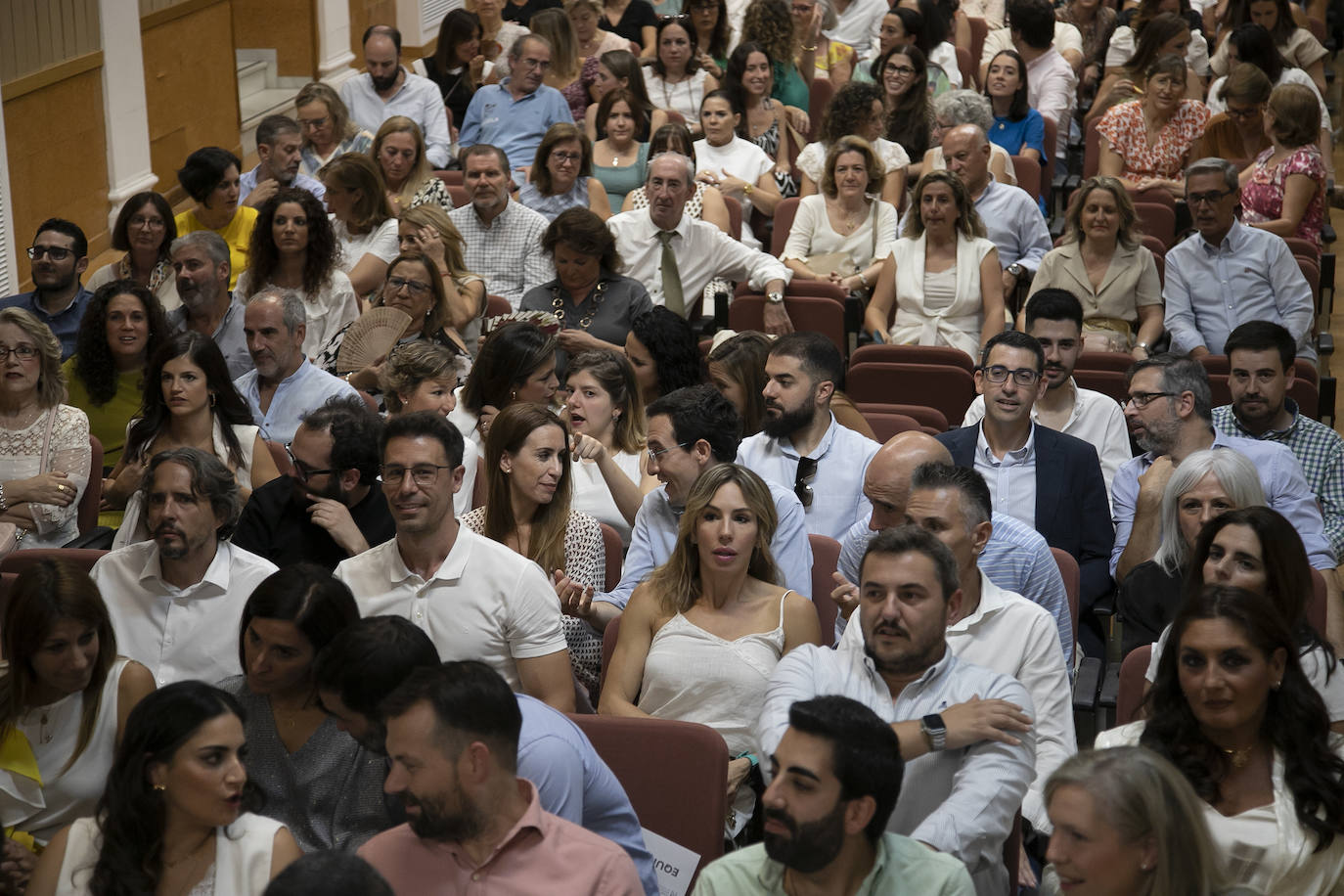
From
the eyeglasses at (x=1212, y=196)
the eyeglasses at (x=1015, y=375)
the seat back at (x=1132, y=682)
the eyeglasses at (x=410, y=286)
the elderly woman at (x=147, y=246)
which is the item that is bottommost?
the seat back at (x=1132, y=682)

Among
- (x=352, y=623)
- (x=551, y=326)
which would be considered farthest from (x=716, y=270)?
(x=352, y=623)

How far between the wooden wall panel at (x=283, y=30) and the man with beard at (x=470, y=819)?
814 cm

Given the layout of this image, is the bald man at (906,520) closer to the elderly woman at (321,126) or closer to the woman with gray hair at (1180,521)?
the woman with gray hair at (1180,521)

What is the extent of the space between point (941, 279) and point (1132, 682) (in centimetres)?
282

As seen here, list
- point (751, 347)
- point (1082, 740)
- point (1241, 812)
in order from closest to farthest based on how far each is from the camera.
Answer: point (1241, 812), point (1082, 740), point (751, 347)

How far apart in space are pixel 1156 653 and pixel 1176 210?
4218mm

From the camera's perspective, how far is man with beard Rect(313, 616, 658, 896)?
8.14 ft

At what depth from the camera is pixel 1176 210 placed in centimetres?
668

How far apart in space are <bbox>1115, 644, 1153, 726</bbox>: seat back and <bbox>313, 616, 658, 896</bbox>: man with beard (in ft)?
3.28

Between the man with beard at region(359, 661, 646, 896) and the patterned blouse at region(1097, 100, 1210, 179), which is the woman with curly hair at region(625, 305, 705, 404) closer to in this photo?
the man with beard at region(359, 661, 646, 896)

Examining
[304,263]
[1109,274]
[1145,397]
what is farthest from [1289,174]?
[304,263]

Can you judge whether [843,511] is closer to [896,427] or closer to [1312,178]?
[896,427]

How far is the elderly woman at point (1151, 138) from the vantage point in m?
6.91

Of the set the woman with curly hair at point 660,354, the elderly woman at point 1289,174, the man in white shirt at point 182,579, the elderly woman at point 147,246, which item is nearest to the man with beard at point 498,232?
the elderly woman at point 147,246
